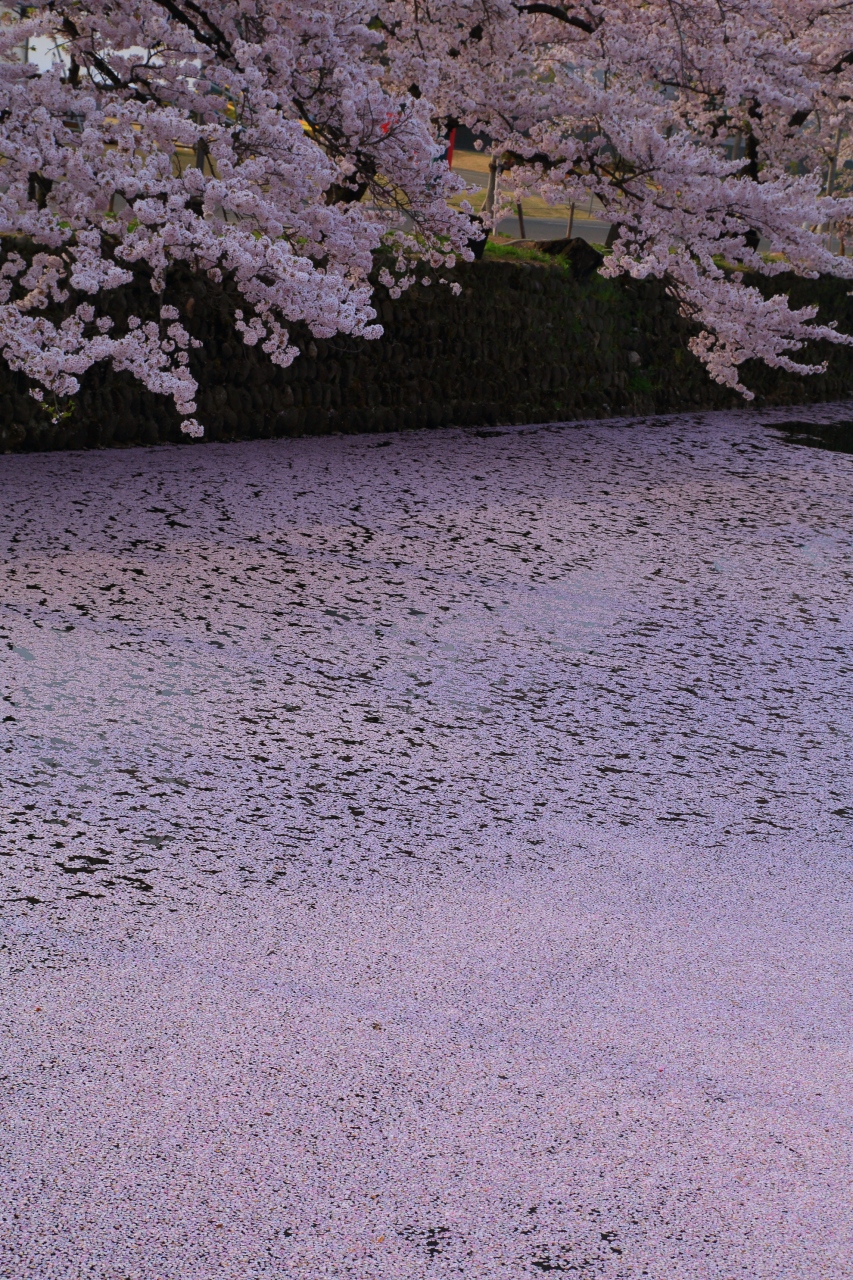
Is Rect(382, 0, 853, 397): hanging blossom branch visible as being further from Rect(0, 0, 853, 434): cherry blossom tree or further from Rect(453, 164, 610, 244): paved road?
Rect(453, 164, 610, 244): paved road

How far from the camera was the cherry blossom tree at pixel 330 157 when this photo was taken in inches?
269

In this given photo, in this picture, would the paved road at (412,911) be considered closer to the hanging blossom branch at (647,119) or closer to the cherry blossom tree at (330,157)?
the cherry blossom tree at (330,157)

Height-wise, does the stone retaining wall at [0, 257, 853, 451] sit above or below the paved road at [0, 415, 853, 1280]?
above

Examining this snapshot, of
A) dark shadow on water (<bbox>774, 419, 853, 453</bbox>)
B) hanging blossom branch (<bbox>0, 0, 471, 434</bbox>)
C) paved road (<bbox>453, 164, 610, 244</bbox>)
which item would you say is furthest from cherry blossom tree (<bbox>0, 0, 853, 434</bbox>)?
paved road (<bbox>453, 164, 610, 244</bbox>)

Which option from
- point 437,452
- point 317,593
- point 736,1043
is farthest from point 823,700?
point 437,452

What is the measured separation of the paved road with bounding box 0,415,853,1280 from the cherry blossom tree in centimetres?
145

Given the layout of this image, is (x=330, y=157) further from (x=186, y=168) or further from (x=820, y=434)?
(x=820, y=434)

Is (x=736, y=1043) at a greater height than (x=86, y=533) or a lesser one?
lesser

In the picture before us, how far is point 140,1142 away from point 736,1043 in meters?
1.37

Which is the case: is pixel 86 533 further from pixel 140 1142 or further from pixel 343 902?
pixel 140 1142

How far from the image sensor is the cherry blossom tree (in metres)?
6.83

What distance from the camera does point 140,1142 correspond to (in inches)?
103

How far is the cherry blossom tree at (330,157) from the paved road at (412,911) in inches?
57.1

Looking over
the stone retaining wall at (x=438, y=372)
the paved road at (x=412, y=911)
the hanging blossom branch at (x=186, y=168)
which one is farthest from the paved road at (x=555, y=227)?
the paved road at (x=412, y=911)
